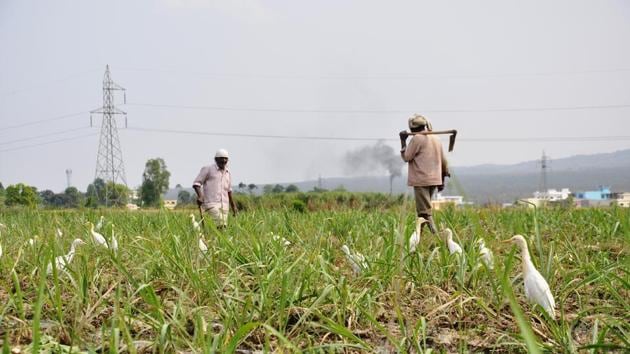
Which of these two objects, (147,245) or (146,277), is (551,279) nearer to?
(146,277)

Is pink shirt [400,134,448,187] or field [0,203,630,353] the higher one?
pink shirt [400,134,448,187]

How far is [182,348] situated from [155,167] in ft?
210

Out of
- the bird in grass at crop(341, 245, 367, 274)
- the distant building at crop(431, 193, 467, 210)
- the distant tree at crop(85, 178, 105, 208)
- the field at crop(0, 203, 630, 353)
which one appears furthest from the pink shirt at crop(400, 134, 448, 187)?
the distant tree at crop(85, 178, 105, 208)

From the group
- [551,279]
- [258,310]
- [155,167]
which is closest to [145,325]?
[258,310]

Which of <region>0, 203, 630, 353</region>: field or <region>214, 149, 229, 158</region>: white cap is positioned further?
<region>214, 149, 229, 158</region>: white cap

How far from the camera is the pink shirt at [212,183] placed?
285 inches

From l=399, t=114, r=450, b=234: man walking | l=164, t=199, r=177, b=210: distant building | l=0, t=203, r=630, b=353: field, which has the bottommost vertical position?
l=0, t=203, r=630, b=353: field

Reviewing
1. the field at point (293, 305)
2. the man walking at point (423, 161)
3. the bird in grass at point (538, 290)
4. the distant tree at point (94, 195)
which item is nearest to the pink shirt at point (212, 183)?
the distant tree at point (94, 195)

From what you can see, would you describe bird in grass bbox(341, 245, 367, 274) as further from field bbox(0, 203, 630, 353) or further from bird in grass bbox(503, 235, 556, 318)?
bird in grass bbox(503, 235, 556, 318)

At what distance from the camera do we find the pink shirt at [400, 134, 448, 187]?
242 inches

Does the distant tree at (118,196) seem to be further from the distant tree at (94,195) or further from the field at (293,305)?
the field at (293,305)

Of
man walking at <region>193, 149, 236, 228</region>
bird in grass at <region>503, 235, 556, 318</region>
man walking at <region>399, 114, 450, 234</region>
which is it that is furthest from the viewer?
man walking at <region>193, 149, 236, 228</region>

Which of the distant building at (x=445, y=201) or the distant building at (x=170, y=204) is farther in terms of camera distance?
the distant building at (x=445, y=201)

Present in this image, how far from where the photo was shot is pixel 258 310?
246cm
